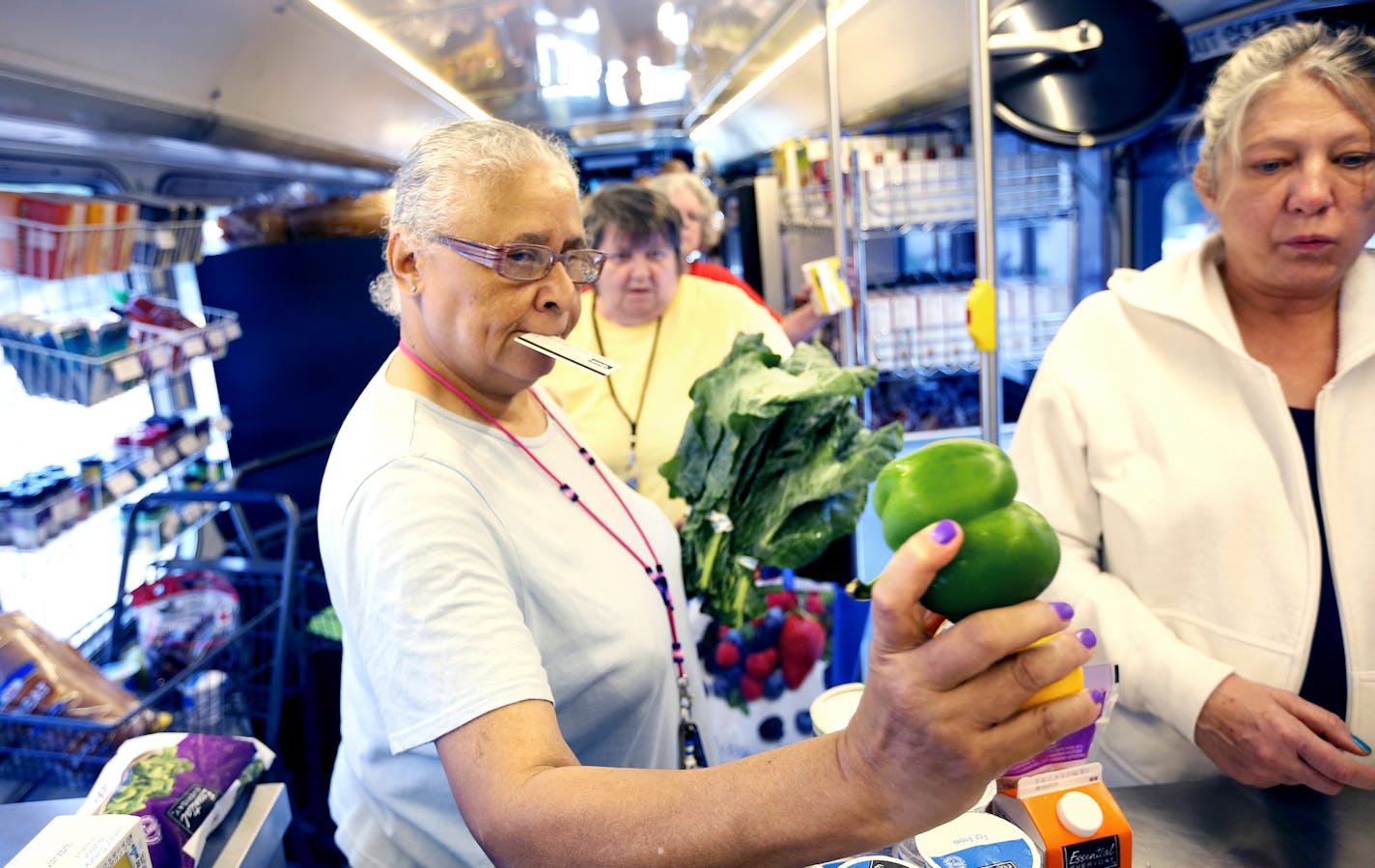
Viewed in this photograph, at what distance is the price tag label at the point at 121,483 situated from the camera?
280cm

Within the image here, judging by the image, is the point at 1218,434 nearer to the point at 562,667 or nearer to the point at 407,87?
the point at 562,667

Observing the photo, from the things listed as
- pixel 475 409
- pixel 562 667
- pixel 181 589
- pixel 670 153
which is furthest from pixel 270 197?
Result: pixel 670 153

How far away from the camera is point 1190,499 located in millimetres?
1538

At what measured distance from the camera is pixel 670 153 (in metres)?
9.13

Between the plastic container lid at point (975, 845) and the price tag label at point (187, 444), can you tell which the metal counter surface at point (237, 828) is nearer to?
the plastic container lid at point (975, 845)

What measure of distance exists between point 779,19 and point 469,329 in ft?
8.39

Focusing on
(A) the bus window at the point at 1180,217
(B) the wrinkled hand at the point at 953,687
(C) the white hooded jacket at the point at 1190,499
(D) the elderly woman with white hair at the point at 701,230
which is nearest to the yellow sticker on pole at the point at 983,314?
(C) the white hooded jacket at the point at 1190,499

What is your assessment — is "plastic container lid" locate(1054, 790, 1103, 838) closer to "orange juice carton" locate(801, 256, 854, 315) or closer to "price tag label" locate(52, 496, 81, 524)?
"orange juice carton" locate(801, 256, 854, 315)

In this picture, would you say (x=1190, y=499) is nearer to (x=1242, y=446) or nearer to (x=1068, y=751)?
(x=1242, y=446)

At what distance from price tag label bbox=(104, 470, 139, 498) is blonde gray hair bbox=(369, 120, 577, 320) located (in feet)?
6.66

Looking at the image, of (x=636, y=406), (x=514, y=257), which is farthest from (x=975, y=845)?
(x=636, y=406)

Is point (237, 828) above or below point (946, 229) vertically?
below

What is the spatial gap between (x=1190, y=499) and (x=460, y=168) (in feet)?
4.14

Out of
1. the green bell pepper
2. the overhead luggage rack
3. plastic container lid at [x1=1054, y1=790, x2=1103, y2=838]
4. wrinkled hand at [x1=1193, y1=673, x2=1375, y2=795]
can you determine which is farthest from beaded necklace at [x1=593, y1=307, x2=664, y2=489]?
the green bell pepper
